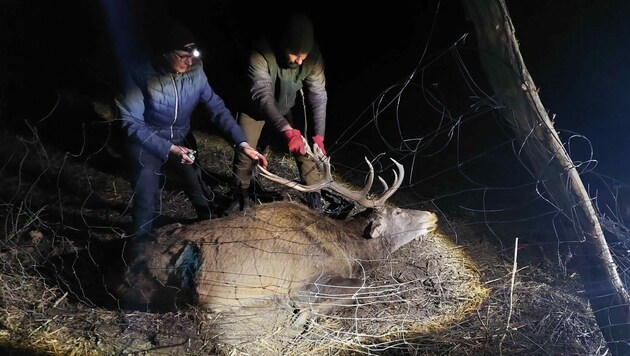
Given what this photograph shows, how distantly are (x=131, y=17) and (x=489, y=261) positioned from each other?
18.1 ft

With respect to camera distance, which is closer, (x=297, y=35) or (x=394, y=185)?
(x=297, y=35)

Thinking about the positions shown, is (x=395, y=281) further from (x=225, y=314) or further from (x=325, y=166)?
(x=225, y=314)

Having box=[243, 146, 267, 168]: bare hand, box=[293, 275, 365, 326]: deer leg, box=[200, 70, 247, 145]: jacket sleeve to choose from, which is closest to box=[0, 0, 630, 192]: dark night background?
box=[200, 70, 247, 145]: jacket sleeve

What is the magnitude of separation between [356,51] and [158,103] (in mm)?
5344

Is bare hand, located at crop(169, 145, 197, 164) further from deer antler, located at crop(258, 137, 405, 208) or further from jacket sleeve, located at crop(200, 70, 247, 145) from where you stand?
deer antler, located at crop(258, 137, 405, 208)

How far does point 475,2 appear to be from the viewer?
3.92 meters

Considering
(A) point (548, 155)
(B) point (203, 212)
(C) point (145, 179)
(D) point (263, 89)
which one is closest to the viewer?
(A) point (548, 155)

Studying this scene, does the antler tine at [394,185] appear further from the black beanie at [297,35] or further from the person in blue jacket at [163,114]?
the black beanie at [297,35]

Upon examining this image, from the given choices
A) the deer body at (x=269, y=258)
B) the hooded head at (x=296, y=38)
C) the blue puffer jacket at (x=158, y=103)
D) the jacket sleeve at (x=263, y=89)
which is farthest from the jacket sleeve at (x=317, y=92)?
the blue puffer jacket at (x=158, y=103)

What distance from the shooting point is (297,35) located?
4.59 metres

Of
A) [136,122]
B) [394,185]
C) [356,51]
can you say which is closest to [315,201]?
[394,185]

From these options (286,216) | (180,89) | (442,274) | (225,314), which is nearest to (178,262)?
(225,314)

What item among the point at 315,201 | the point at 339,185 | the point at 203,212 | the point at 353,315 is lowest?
the point at 353,315

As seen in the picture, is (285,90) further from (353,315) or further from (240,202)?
(353,315)
